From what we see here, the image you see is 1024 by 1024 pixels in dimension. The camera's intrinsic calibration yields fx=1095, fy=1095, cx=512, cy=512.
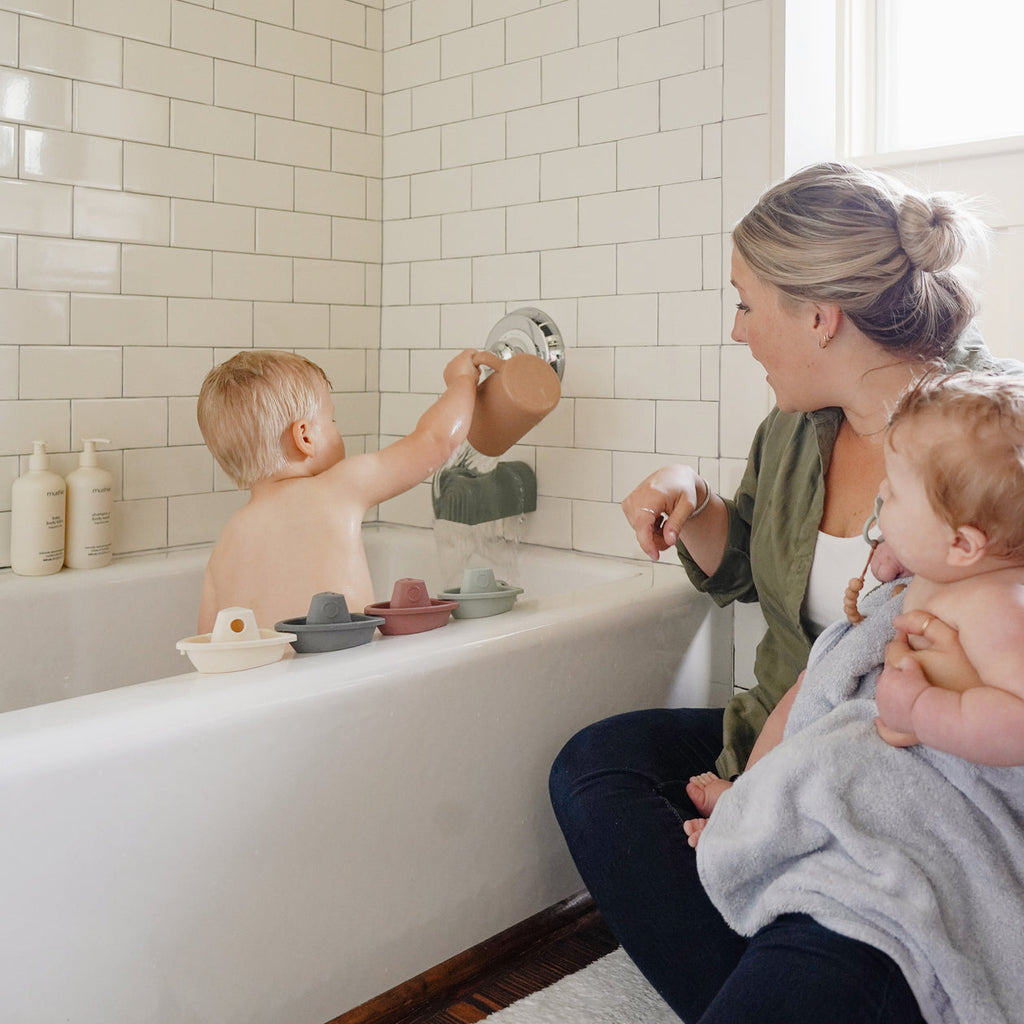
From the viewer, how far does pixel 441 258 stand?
7.86 ft

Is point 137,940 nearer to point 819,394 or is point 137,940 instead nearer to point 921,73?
point 819,394

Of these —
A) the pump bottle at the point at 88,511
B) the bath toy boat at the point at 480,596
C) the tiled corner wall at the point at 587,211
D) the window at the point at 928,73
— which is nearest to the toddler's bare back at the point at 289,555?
the bath toy boat at the point at 480,596

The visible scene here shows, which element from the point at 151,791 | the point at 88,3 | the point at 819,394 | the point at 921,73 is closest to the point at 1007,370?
the point at 819,394

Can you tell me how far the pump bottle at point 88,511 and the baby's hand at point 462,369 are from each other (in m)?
0.67

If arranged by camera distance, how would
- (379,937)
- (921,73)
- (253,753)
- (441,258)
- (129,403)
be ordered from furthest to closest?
(441,258), (129,403), (921,73), (379,937), (253,753)

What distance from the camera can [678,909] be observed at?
127cm

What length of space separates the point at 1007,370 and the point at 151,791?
111 cm

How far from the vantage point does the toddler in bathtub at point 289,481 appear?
5.39 feet

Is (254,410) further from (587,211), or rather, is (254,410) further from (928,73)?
(928,73)

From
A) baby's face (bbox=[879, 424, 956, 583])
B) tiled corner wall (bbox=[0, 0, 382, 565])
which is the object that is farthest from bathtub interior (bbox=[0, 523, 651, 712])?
baby's face (bbox=[879, 424, 956, 583])

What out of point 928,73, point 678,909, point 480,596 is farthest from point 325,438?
point 928,73

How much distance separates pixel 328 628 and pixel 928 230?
0.87m

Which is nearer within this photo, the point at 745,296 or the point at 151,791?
the point at 151,791

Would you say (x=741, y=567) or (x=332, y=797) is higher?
(x=741, y=567)
